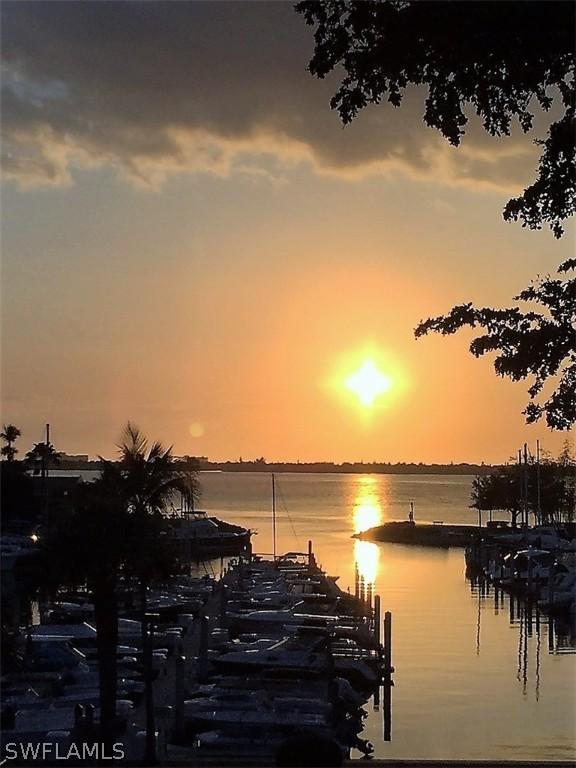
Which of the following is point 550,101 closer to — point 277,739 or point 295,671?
point 277,739

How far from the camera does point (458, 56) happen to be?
10.1 meters

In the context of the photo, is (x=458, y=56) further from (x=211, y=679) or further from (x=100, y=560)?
(x=211, y=679)

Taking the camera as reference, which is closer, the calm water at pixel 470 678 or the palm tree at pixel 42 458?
the calm water at pixel 470 678

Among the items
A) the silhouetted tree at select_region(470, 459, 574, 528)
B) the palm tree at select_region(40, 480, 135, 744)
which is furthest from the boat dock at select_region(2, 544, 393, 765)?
the silhouetted tree at select_region(470, 459, 574, 528)

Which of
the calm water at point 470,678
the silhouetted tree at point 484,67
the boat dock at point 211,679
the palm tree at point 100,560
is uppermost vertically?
the silhouetted tree at point 484,67

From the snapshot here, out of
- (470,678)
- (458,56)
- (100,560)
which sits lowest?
(470,678)

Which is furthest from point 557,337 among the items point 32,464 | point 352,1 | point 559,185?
point 32,464

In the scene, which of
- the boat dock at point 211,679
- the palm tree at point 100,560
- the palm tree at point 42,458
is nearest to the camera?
the palm tree at point 100,560

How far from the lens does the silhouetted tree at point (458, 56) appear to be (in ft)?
31.7

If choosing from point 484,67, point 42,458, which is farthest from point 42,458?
point 484,67

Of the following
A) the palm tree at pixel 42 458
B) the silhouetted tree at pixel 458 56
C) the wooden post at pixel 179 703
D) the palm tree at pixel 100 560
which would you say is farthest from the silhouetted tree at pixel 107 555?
the palm tree at pixel 42 458

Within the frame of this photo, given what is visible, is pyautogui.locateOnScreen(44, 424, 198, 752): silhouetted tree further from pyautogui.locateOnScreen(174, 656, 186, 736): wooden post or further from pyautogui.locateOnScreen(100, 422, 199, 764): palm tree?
pyautogui.locateOnScreen(174, 656, 186, 736): wooden post

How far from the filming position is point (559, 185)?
11688 mm

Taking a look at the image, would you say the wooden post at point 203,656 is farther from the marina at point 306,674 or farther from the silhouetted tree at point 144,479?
the silhouetted tree at point 144,479
